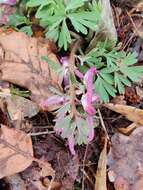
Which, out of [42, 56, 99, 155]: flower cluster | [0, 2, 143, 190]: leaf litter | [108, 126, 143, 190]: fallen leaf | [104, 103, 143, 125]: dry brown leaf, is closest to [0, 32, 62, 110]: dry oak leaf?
[0, 2, 143, 190]: leaf litter

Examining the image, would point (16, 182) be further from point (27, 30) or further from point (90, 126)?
point (27, 30)

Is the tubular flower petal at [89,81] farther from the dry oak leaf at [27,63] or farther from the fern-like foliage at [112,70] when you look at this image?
the dry oak leaf at [27,63]

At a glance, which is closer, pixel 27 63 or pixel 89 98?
pixel 89 98

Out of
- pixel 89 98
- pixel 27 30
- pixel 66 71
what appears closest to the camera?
pixel 89 98

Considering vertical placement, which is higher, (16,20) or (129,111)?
(16,20)

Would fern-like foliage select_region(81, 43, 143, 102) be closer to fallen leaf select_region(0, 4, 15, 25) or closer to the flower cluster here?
the flower cluster

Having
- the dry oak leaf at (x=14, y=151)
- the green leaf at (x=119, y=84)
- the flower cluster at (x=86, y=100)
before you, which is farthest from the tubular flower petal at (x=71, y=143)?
the green leaf at (x=119, y=84)

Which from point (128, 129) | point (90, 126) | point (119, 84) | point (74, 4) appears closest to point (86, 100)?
point (90, 126)
